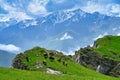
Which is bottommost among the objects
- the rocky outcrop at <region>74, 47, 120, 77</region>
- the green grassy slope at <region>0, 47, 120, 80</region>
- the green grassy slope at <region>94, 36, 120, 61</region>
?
the green grassy slope at <region>0, 47, 120, 80</region>

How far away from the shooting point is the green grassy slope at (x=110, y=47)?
144 m

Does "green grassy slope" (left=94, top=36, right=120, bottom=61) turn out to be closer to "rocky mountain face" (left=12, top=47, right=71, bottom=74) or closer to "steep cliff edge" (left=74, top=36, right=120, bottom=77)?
"steep cliff edge" (left=74, top=36, right=120, bottom=77)

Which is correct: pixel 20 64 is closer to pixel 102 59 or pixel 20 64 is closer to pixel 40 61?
pixel 40 61

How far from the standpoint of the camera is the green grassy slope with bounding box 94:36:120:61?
14425 centimetres

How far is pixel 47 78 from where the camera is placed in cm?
5534

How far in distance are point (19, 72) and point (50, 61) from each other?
81.1 ft

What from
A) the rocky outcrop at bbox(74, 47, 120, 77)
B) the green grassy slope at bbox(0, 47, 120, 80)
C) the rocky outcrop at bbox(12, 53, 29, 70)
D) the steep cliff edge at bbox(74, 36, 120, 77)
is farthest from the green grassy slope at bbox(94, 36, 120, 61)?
the green grassy slope at bbox(0, 47, 120, 80)

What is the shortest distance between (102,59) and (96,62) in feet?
16.6

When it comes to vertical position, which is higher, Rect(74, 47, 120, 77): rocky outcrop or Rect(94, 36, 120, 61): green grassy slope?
Rect(94, 36, 120, 61): green grassy slope

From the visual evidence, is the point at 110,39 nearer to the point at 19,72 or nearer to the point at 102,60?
the point at 102,60

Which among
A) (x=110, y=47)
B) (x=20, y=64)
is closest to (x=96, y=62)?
(x=110, y=47)

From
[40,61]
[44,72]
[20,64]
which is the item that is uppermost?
[20,64]

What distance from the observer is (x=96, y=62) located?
479ft

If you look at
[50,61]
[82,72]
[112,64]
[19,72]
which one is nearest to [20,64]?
[50,61]
